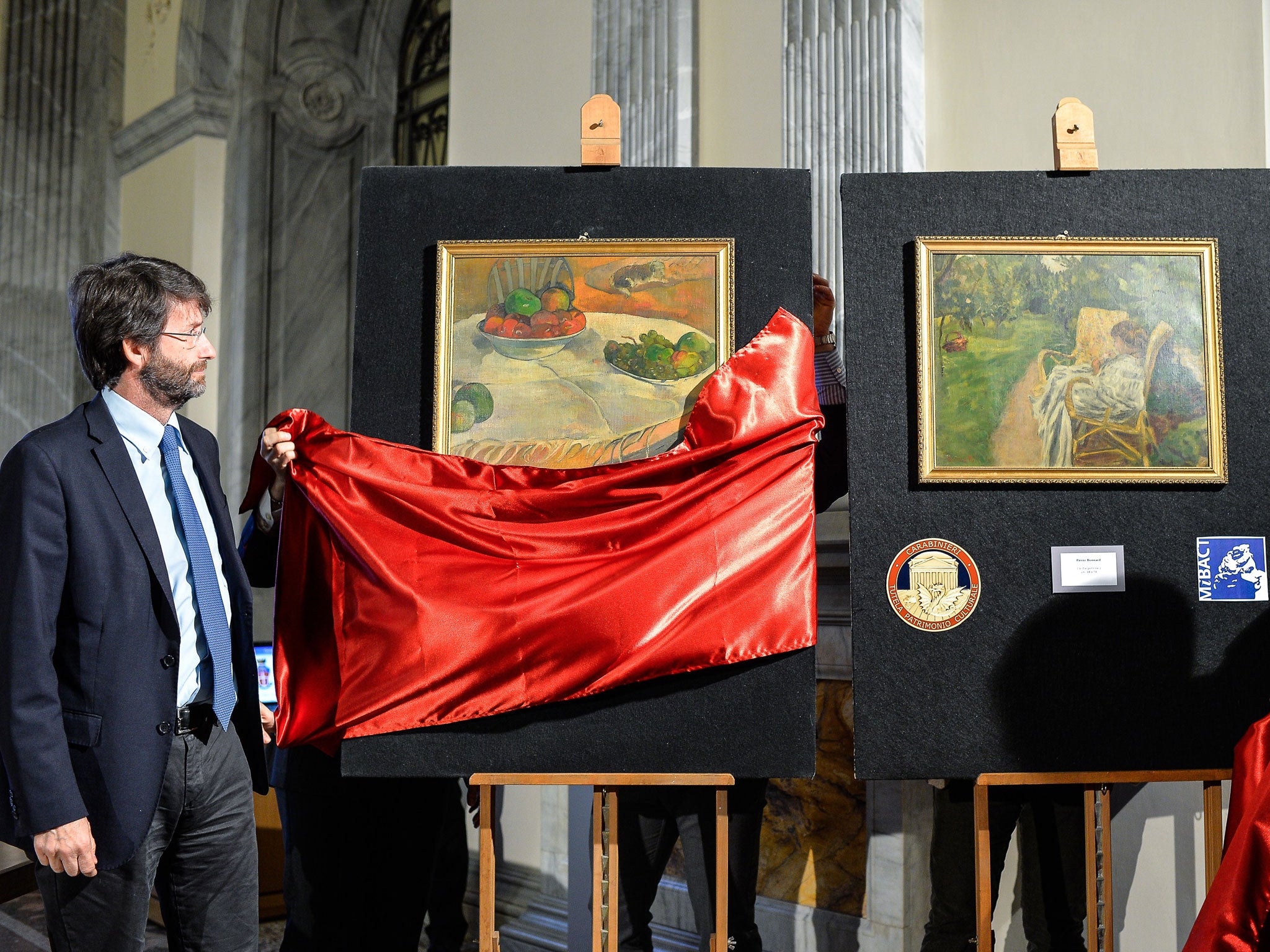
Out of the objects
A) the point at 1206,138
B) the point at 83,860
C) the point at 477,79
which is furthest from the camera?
the point at 477,79

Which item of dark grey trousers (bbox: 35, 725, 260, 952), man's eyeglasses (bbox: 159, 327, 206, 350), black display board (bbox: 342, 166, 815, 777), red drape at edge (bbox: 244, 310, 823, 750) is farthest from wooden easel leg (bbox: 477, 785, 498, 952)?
man's eyeglasses (bbox: 159, 327, 206, 350)

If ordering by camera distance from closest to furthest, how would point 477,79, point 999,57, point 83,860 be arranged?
1. point 83,860
2. point 999,57
3. point 477,79

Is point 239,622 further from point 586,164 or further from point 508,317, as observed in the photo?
point 586,164

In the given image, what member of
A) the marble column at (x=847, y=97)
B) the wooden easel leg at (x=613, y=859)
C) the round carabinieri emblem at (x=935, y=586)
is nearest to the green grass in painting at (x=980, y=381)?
the round carabinieri emblem at (x=935, y=586)

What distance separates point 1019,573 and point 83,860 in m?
1.82

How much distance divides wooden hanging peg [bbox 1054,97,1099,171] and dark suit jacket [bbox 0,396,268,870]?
199 cm

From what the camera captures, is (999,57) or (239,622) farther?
(999,57)

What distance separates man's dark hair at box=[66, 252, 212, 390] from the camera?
7.16 ft

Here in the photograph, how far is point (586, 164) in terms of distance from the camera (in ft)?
8.00

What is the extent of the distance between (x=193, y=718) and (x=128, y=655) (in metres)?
0.20

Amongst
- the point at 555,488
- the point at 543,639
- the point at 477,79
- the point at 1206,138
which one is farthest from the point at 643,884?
the point at 477,79

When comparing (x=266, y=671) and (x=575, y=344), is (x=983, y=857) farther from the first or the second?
(x=266, y=671)

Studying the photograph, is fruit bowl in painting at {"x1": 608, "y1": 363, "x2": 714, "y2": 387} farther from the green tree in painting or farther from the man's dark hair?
the man's dark hair

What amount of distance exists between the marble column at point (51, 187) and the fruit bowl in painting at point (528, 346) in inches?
262
